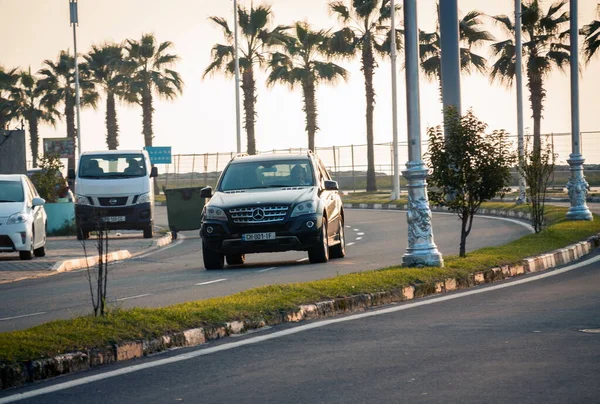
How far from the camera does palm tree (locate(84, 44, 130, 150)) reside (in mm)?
73775

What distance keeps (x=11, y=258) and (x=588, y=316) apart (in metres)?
16.3

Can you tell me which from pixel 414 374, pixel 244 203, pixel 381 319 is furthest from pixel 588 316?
pixel 244 203

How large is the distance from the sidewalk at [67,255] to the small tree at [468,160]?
5573 mm

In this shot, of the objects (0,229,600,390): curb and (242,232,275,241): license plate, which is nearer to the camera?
(0,229,600,390): curb

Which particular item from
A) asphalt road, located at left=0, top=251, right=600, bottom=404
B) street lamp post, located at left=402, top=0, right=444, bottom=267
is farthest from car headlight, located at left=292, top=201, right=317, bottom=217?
asphalt road, located at left=0, top=251, right=600, bottom=404

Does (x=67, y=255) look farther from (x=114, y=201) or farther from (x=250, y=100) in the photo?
(x=250, y=100)

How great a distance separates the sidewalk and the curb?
19.2 ft

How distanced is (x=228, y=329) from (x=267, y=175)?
10.3 metres

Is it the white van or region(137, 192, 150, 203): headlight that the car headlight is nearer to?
the white van

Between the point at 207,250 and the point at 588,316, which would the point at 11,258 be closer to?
the point at 207,250

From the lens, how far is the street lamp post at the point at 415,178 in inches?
685

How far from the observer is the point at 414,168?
57.9ft

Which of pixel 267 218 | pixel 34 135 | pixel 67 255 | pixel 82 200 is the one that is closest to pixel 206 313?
pixel 267 218

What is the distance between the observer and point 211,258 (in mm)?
20797
